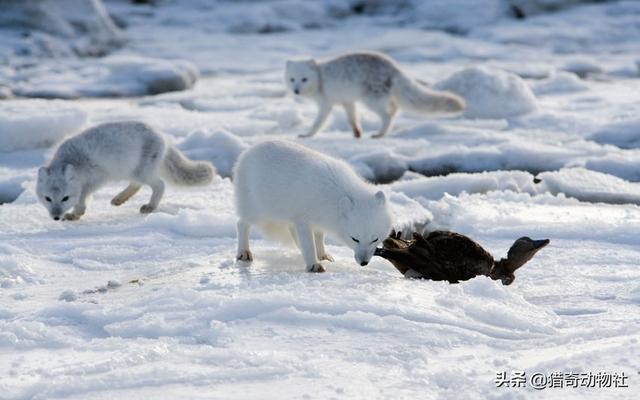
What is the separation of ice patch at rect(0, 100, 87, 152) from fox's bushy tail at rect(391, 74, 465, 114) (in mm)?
2964

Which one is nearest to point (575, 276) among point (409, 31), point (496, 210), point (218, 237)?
point (496, 210)

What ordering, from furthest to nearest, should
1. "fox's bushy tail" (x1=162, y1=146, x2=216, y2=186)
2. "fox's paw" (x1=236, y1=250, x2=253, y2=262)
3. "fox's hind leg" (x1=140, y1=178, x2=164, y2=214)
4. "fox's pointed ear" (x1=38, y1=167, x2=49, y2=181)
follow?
"fox's bushy tail" (x1=162, y1=146, x2=216, y2=186) < "fox's hind leg" (x1=140, y1=178, x2=164, y2=214) < "fox's pointed ear" (x1=38, y1=167, x2=49, y2=181) < "fox's paw" (x1=236, y1=250, x2=253, y2=262)

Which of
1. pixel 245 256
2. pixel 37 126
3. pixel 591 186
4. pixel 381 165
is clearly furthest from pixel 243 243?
pixel 37 126

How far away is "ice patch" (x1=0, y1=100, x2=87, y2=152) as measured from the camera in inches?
312

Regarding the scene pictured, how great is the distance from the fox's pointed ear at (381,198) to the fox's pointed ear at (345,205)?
0.12 meters

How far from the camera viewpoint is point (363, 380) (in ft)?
9.46

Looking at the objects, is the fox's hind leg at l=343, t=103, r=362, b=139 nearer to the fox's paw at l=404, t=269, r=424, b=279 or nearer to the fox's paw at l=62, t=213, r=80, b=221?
the fox's paw at l=62, t=213, r=80, b=221

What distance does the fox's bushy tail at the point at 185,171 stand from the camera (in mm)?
6301

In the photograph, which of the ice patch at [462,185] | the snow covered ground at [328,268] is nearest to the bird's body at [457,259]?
the snow covered ground at [328,268]

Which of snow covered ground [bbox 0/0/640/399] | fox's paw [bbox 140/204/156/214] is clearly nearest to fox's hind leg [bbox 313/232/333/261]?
snow covered ground [bbox 0/0/640/399]

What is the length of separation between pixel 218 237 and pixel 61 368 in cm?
234

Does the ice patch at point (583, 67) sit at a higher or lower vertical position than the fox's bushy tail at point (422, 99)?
lower

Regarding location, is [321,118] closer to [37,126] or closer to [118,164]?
[37,126]

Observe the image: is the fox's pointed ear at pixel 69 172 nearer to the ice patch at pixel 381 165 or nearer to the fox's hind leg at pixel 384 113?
the ice patch at pixel 381 165
